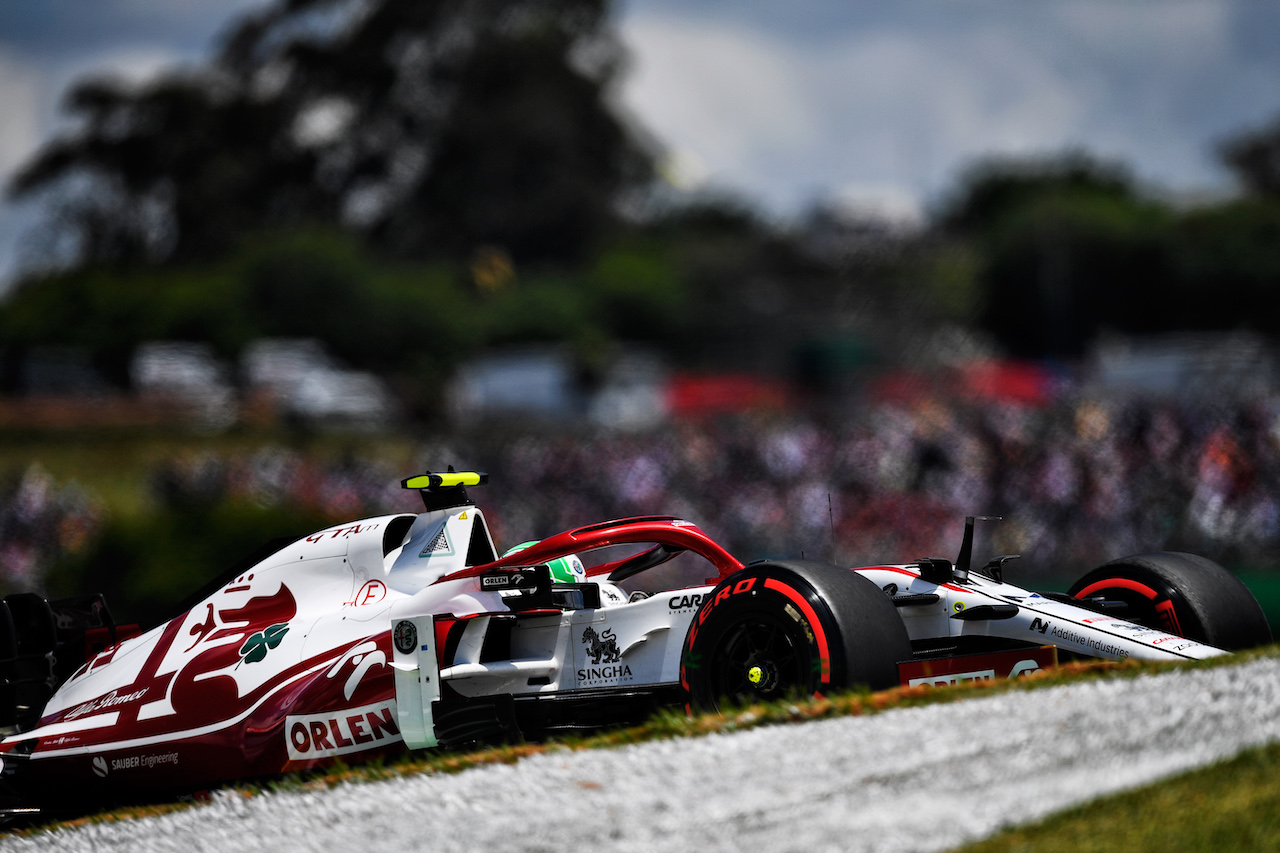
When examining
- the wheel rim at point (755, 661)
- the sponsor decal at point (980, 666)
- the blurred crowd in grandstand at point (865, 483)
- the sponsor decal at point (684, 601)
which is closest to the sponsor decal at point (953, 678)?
the sponsor decal at point (980, 666)

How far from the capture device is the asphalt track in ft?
14.0

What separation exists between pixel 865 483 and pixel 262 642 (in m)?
9.90

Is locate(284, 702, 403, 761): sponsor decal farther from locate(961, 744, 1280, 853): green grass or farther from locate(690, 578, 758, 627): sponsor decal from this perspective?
locate(961, 744, 1280, 853): green grass

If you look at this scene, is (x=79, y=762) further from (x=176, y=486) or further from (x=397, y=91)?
(x=397, y=91)

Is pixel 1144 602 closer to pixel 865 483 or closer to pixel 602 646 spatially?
pixel 602 646

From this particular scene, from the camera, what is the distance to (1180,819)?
4.00 meters

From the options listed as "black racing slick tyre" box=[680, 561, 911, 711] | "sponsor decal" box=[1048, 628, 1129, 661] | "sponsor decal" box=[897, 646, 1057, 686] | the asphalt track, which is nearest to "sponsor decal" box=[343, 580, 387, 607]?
the asphalt track

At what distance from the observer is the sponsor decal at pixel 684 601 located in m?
6.27

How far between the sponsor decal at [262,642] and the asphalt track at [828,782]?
142cm

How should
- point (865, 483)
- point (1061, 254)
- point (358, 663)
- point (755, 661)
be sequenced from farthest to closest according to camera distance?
point (1061, 254)
point (865, 483)
point (358, 663)
point (755, 661)

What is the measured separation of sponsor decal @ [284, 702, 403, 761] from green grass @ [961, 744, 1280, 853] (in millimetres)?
3245

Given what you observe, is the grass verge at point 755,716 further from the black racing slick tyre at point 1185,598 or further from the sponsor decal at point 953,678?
the black racing slick tyre at point 1185,598

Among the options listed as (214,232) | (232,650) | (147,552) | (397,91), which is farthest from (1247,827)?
(397,91)

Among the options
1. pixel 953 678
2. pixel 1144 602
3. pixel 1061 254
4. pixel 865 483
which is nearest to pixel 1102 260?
pixel 1061 254
